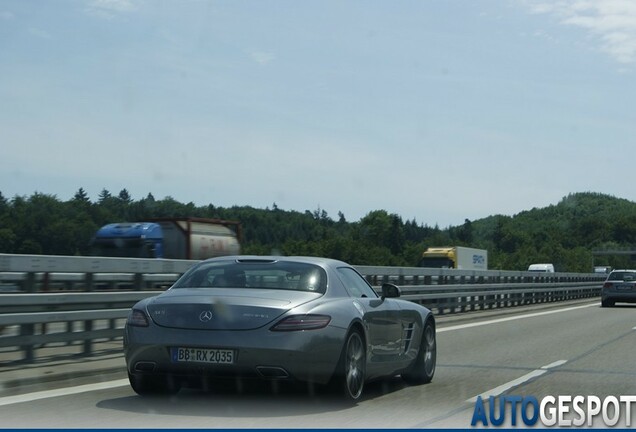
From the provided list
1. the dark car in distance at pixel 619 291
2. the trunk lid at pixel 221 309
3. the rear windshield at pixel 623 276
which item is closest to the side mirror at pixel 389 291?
the trunk lid at pixel 221 309

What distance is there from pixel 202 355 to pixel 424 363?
10.7 ft

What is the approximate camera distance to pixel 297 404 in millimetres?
8461

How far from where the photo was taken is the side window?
370 inches

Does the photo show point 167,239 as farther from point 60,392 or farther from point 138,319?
point 138,319

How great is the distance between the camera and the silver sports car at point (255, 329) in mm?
8008

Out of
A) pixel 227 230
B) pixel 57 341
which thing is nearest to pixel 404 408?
pixel 57 341

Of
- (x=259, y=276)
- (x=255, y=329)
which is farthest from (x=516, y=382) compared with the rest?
(x=255, y=329)

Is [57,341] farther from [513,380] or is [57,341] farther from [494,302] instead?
[494,302]

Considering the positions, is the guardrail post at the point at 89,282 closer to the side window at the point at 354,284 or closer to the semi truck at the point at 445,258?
the side window at the point at 354,284

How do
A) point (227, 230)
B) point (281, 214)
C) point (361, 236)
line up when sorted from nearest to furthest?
1. point (227, 230)
2. point (281, 214)
3. point (361, 236)

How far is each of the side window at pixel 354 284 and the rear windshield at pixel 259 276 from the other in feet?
1.36

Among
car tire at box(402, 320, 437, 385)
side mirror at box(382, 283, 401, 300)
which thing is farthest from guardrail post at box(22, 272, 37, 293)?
car tire at box(402, 320, 437, 385)

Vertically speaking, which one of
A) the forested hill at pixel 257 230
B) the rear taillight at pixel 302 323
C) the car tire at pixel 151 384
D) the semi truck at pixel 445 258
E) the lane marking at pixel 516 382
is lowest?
the lane marking at pixel 516 382

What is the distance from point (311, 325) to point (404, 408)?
1.12 m
